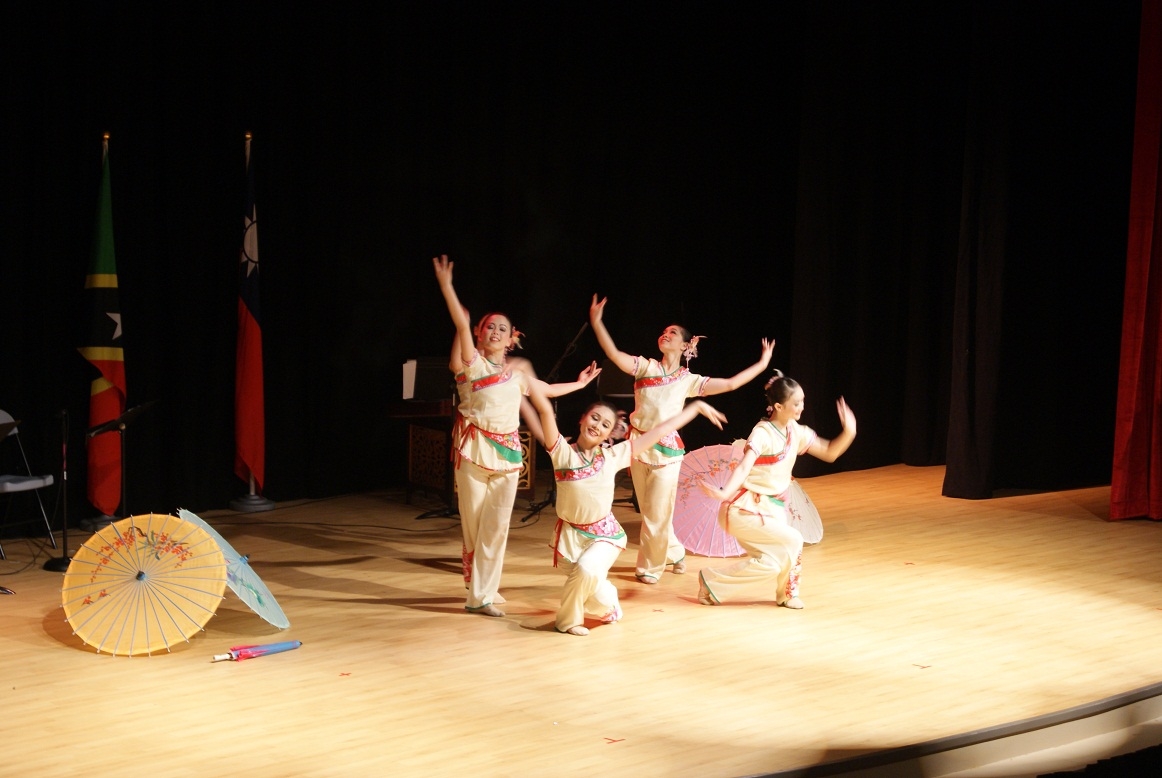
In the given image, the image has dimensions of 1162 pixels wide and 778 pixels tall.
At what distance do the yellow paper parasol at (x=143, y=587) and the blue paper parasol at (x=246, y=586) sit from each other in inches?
2.7

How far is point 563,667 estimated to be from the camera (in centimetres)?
467

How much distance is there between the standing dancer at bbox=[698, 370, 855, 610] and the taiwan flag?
121 inches

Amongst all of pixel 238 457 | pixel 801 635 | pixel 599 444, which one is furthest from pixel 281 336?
pixel 801 635

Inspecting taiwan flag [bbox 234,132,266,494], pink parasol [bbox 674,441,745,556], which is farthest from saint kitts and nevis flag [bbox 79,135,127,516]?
pink parasol [bbox 674,441,745,556]

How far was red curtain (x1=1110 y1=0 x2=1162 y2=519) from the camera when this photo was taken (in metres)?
7.46

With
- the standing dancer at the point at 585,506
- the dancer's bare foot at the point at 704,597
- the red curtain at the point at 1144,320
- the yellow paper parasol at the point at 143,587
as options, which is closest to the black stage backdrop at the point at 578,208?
the red curtain at the point at 1144,320

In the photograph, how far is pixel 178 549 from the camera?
15.5 feet

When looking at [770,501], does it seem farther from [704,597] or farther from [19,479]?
[19,479]

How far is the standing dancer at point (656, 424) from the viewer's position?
19.7ft

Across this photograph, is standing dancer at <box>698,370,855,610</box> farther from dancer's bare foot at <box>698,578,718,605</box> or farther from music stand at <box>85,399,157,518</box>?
music stand at <box>85,399,157,518</box>

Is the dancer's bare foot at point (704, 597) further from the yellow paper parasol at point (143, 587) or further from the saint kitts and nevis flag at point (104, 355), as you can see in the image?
the saint kitts and nevis flag at point (104, 355)

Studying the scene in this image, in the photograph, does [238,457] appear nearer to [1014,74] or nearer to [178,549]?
[178,549]

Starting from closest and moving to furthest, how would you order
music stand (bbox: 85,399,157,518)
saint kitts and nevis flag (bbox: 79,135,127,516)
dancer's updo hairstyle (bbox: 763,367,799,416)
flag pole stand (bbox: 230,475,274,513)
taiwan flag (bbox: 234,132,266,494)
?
dancer's updo hairstyle (bbox: 763,367,799,416), music stand (bbox: 85,399,157,518), saint kitts and nevis flag (bbox: 79,135,127,516), taiwan flag (bbox: 234,132,266,494), flag pole stand (bbox: 230,475,274,513)

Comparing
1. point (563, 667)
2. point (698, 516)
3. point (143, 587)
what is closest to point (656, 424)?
point (698, 516)
